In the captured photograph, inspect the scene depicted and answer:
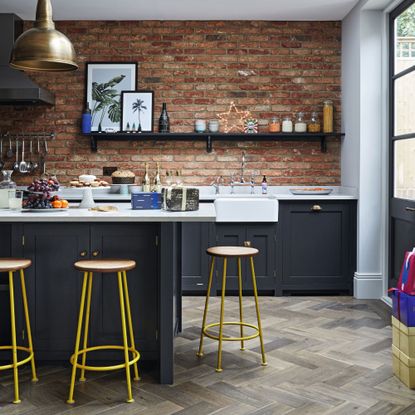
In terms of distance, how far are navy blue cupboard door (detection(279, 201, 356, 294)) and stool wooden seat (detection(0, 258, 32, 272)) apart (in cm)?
292

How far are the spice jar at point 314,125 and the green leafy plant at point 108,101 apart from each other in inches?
75.3

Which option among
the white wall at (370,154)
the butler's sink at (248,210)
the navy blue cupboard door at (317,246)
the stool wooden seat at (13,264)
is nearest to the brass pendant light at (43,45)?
the stool wooden seat at (13,264)

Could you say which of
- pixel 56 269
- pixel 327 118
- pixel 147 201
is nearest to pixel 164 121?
pixel 327 118

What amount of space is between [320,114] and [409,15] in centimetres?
148

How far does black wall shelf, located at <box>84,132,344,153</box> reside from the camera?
603 centimetres

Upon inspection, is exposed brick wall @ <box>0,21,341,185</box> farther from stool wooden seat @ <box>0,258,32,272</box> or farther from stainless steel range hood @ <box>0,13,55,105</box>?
stool wooden seat @ <box>0,258,32,272</box>

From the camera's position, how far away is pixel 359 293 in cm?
551

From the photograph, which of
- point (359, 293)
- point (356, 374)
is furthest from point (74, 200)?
point (356, 374)

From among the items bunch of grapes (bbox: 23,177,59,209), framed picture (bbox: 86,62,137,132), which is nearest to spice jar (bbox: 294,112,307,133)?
framed picture (bbox: 86,62,137,132)

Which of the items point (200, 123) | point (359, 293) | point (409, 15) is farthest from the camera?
point (200, 123)

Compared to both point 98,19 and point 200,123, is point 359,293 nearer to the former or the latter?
point 200,123

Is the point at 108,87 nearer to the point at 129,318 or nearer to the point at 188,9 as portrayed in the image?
the point at 188,9

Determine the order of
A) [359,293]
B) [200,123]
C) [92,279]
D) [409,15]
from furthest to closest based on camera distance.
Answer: [200,123] → [359,293] → [409,15] → [92,279]

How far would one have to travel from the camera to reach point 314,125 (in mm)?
6078
